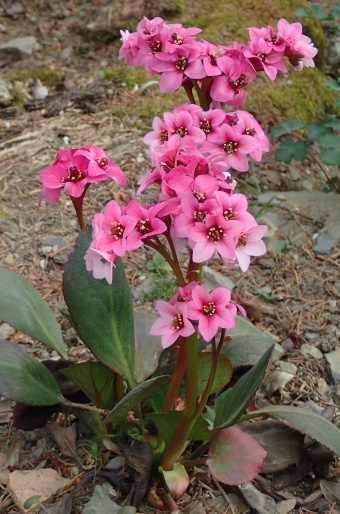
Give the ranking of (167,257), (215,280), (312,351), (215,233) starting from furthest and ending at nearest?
(215,280)
(312,351)
(167,257)
(215,233)

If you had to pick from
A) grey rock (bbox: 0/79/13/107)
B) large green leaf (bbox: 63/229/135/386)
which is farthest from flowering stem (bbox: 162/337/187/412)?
grey rock (bbox: 0/79/13/107)

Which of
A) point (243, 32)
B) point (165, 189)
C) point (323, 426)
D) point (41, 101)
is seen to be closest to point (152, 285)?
point (323, 426)

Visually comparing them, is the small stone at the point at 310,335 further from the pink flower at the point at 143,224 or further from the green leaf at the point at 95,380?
the pink flower at the point at 143,224

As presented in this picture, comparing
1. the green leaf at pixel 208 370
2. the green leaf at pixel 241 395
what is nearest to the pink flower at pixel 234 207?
the green leaf at pixel 241 395

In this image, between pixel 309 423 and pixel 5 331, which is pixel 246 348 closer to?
pixel 309 423

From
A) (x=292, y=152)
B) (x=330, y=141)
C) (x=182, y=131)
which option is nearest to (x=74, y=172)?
(x=182, y=131)

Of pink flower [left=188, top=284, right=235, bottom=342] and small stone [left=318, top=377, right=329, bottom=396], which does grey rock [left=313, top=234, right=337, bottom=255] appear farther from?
pink flower [left=188, top=284, right=235, bottom=342]

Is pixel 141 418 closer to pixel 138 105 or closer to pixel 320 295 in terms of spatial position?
pixel 320 295
